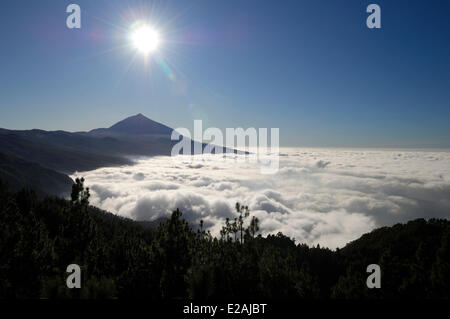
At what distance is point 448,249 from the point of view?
→ 36750 mm

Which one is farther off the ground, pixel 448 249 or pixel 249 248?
pixel 448 249

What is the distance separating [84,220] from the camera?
52.6 m

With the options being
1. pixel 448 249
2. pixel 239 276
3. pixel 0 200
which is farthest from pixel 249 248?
pixel 0 200

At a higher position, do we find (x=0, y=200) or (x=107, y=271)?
(x=0, y=200)
